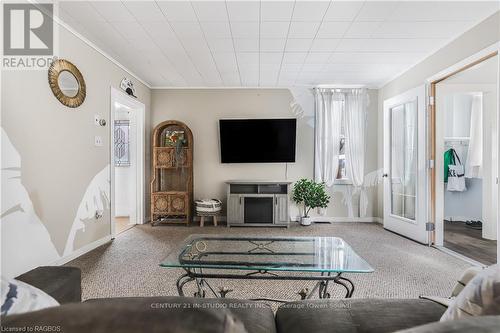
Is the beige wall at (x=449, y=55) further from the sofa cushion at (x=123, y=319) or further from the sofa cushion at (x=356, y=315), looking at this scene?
the sofa cushion at (x=123, y=319)

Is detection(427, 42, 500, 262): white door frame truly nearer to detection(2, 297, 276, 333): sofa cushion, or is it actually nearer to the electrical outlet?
detection(2, 297, 276, 333): sofa cushion

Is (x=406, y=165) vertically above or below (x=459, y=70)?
below

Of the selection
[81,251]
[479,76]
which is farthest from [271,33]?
[81,251]

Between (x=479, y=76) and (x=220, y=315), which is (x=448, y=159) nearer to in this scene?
(x=479, y=76)

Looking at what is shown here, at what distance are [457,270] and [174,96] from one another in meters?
4.80

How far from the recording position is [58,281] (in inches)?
48.3

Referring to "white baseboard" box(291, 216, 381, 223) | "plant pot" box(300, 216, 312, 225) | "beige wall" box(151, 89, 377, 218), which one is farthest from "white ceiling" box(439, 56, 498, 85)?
"plant pot" box(300, 216, 312, 225)

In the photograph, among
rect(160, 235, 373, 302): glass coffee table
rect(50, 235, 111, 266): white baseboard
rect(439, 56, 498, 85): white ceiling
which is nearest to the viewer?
rect(160, 235, 373, 302): glass coffee table

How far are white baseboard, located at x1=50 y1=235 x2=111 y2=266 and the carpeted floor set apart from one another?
0.06 m

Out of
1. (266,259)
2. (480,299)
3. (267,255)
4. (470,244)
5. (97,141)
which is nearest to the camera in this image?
(480,299)

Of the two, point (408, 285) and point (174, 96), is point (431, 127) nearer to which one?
point (408, 285)

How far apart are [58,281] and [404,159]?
167 inches

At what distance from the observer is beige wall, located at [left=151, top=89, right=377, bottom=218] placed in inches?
192

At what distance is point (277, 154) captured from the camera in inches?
187
